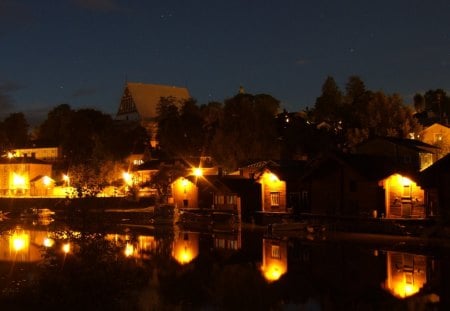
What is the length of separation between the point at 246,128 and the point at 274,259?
1581 inches

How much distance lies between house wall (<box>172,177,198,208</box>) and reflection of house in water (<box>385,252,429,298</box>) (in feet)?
110

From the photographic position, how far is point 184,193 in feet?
215

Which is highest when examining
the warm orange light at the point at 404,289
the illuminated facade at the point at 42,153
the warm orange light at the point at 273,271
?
the illuminated facade at the point at 42,153

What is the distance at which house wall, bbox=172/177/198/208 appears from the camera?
211 ft

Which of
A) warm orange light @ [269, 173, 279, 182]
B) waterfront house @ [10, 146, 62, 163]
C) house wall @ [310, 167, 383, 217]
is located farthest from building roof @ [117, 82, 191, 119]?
house wall @ [310, 167, 383, 217]

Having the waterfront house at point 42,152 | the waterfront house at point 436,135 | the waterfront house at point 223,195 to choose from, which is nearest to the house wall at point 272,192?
the waterfront house at point 223,195

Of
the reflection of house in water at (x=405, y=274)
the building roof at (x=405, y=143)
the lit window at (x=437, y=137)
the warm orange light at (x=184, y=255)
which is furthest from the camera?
the lit window at (x=437, y=137)

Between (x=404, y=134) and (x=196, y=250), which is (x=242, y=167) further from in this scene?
(x=196, y=250)

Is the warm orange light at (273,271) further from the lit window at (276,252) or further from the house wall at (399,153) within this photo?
the house wall at (399,153)

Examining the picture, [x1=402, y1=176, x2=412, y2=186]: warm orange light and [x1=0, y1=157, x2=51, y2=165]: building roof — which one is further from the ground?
[x1=0, y1=157, x2=51, y2=165]: building roof

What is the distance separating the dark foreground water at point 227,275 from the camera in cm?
2202

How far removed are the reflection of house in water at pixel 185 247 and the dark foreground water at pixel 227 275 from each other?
14cm

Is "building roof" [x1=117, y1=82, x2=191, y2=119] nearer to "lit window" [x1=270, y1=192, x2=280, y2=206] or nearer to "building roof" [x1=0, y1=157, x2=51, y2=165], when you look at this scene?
"building roof" [x1=0, y1=157, x2=51, y2=165]

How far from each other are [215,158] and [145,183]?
33.6 ft
